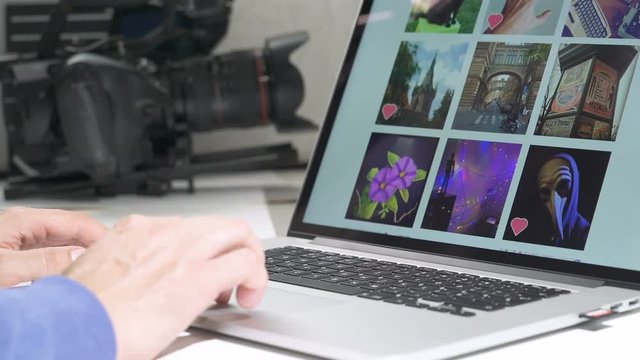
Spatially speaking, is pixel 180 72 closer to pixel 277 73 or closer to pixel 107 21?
pixel 277 73

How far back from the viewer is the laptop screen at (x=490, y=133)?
738mm

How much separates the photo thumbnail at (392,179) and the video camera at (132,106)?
0.64 m

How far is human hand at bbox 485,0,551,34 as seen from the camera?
32.6 inches

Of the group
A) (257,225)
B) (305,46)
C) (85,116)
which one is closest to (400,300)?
(257,225)

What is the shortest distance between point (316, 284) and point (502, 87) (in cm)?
24

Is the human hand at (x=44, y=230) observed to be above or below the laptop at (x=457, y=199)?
below

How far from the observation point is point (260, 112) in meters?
1.60

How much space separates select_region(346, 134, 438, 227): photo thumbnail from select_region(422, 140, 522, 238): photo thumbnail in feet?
0.07

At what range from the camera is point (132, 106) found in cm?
149

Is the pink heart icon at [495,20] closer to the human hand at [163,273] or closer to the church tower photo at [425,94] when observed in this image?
the church tower photo at [425,94]

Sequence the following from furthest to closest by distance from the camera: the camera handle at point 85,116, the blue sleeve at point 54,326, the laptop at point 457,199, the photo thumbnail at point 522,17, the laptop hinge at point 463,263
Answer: the camera handle at point 85,116 → the photo thumbnail at point 522,17 → the laptop hinge at point 463,263 → the laptop at point 457,199 → the blue sleeve at point 54,326

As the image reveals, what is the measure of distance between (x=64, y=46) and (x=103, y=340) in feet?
3.94

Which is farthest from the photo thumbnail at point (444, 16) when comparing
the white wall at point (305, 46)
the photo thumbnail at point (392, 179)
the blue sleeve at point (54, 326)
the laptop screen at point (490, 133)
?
the white wall at point (305, 46)

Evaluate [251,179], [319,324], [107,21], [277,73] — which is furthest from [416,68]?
[107,21]
